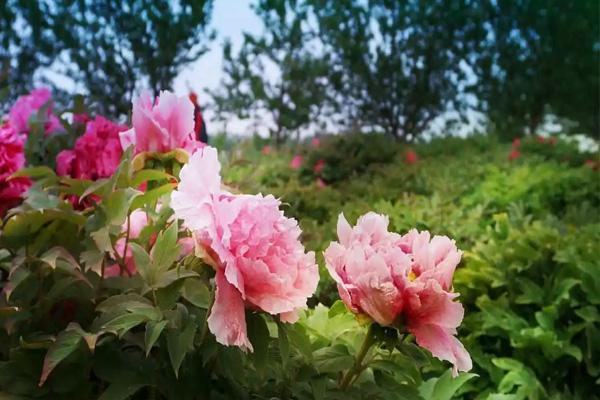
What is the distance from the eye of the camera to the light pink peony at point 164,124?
1255 mm

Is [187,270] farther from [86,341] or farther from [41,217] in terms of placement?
[41,217]

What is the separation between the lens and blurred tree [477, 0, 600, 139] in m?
15.2

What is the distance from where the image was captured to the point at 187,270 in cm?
102

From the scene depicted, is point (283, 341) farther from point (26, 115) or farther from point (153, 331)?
point (26, 115)

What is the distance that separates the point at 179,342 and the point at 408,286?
316 millimetres

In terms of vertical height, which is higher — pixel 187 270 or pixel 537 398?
pixel 187 270

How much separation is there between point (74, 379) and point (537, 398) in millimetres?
1371

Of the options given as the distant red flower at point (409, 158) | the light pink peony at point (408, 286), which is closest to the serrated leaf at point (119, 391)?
the light pink peony at point (408, 286)

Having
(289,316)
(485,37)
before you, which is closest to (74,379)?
(289,316)

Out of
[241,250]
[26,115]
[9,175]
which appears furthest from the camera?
[26,115]

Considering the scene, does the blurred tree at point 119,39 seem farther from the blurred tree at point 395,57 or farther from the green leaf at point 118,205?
the green leaf at point 118,205

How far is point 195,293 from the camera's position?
1.03 m

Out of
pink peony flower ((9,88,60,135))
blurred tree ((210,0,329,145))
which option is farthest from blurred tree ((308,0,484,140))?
pink peony flower ((9,88,60,135))

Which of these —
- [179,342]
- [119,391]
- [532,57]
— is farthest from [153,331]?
[532,57]
